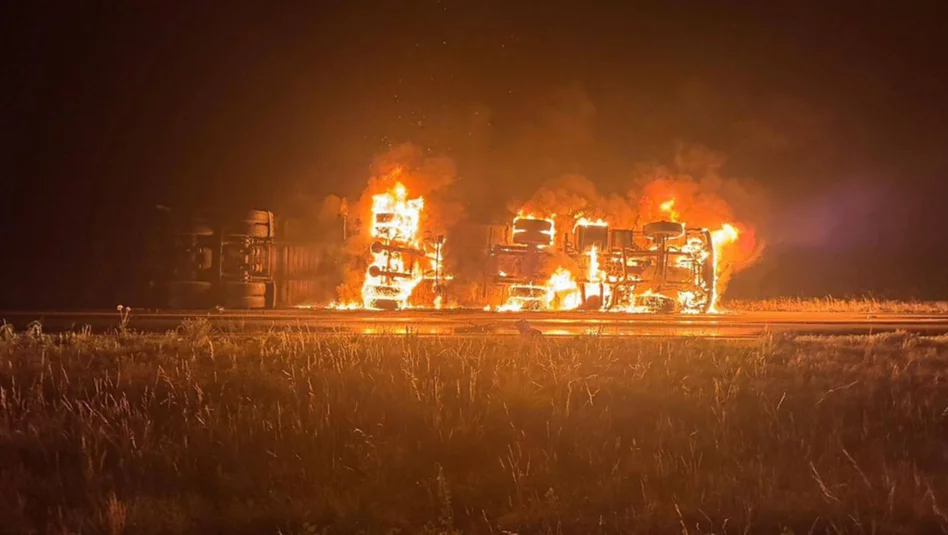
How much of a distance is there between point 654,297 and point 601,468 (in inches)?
807

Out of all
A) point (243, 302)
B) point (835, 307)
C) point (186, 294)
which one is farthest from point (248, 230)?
point (835, 307)

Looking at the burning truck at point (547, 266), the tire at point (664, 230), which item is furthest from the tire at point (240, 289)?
the tire at point (664, 230)

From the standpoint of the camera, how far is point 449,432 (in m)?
7.71

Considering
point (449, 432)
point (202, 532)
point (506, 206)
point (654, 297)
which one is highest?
point (506, 206)

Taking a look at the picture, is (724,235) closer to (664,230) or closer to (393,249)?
(664,230)

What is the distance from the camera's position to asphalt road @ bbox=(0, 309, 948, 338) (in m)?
16.4

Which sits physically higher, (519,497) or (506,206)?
(506,206)

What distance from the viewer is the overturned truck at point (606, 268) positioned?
86.8ft

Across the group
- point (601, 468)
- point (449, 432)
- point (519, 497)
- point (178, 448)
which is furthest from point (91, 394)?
point (601, 468)

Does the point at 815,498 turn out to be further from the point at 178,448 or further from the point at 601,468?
the point at 178,448

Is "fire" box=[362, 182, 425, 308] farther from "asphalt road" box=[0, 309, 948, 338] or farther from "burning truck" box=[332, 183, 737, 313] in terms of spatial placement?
"asphalt road" box=[0, 309, 948, 338]

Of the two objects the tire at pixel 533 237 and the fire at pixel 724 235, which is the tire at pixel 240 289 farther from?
the fire at pixel 724 235

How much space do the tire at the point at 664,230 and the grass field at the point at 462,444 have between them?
587 inches

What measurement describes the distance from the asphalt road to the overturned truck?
393 cm
